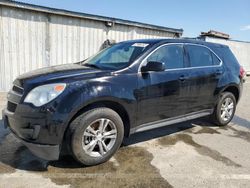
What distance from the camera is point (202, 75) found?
15.2 ft

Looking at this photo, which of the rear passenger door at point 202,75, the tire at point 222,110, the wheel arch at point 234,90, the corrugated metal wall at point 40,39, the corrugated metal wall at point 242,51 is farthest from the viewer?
the corrugated metal wall at point 242,51

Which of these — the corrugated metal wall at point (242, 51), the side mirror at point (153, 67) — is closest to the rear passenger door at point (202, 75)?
the side mirror at point (153, 67)

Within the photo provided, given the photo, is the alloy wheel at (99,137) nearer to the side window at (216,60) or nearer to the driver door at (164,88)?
the driver door at (164,88)

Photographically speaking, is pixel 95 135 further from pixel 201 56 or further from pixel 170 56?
pixel 201 56

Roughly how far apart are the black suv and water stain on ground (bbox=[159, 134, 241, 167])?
0.40 m

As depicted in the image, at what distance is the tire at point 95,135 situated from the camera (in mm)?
3156

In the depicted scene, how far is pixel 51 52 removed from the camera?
8.65 meters

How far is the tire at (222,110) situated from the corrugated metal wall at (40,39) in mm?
5705

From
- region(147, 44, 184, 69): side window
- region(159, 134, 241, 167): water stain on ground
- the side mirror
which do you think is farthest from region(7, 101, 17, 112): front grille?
region(159, 134, 241, 167): water stain on ground

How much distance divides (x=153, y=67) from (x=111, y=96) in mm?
812

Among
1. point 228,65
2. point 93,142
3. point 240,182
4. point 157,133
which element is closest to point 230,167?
point 240,182

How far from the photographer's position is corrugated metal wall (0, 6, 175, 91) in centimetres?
780

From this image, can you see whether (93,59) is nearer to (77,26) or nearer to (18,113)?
(18,113)

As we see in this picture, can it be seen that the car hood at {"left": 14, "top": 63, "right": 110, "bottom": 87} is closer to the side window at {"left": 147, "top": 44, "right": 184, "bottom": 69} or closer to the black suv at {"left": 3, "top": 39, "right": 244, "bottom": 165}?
the black suv at {"left": 3, "top": 39, "right": 244, "bottom": 165}
